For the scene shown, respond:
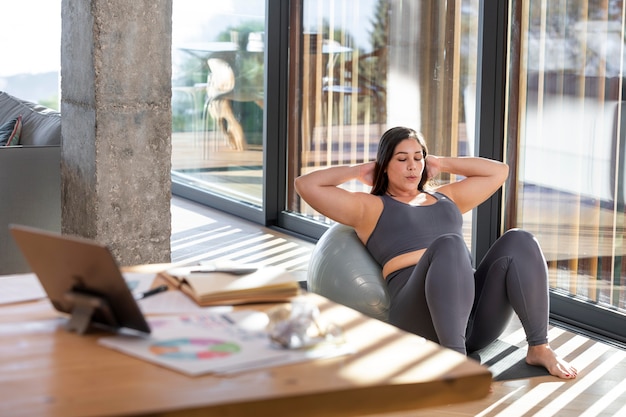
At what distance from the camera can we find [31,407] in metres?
1.30

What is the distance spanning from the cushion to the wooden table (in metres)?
3.04

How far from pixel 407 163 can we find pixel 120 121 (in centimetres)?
116

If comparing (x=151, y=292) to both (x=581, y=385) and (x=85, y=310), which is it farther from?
(x=581, y=385)

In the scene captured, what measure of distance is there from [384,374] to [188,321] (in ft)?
1.36

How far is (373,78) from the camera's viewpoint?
570 centimetres

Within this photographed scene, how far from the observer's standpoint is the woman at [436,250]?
10.4ft

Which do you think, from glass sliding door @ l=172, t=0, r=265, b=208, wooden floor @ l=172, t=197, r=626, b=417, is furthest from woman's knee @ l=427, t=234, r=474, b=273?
glass sliding door @ l=172, t=0, r=265, b=208

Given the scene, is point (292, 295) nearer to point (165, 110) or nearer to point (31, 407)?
point (31, 407)

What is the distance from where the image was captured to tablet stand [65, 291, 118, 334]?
5.30 ft

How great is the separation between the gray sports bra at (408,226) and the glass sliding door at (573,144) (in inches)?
36.7

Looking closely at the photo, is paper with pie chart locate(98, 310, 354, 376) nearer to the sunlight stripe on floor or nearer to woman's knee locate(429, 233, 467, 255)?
woman's knee locate(429, 233, 467, 255)

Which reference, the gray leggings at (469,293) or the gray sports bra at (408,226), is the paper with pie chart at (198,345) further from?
the gray sports bra at (408,226)

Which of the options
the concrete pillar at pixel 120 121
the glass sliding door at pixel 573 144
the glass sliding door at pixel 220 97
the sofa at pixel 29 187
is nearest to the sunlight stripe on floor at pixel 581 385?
the glass sliding door at pixel 573 144

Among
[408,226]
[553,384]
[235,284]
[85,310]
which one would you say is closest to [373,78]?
[408,226]
